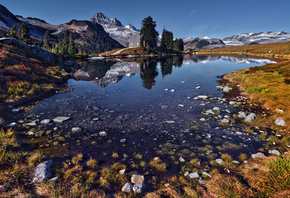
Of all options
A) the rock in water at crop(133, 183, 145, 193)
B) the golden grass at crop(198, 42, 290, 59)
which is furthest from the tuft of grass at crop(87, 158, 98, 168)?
the golden grass at crop(198, 42, 290, 59)

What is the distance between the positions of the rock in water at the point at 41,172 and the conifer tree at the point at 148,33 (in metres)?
120

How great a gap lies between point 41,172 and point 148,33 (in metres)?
127

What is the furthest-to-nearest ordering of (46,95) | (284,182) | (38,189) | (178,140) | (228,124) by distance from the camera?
(46,95)
(228,124)
(178,140)
(38,189)
(284,182)

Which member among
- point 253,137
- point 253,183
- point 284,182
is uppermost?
point 284,182

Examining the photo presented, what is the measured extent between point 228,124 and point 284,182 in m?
5.70

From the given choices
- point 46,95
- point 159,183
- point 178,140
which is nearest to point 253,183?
point 159,183

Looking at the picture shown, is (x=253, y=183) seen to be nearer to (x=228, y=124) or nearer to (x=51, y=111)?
(x=228, y=124)

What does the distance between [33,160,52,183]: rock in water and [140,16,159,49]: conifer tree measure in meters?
120

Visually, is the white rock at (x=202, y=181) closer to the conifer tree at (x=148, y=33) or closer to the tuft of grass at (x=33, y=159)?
the tuft of grass at (x=33, y=159)

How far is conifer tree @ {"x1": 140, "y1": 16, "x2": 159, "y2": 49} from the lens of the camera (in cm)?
11812

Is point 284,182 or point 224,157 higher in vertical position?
point 284,182

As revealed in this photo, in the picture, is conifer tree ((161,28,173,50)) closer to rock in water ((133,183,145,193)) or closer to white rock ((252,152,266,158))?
white rock ((252,152,266,158))

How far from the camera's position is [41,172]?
5.09 metres

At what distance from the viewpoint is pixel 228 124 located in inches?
369
